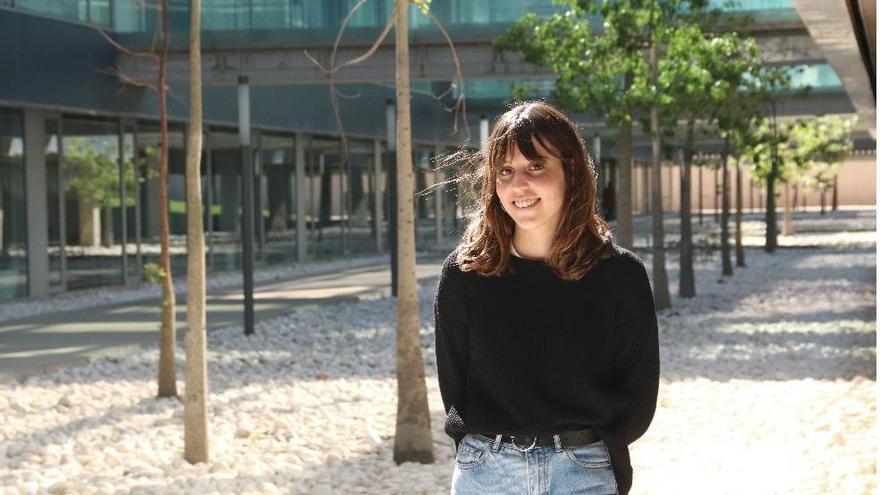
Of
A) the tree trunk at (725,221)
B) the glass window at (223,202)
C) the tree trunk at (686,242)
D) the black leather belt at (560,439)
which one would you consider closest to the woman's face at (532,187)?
the black leather belt at (560,439)

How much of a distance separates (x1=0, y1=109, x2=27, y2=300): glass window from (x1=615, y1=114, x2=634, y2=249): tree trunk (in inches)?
336

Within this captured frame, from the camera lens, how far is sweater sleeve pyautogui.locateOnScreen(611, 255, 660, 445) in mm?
2824

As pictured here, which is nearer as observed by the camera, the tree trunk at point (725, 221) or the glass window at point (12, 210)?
the glass window at point (12, 210)

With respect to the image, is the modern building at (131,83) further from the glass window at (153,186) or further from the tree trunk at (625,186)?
the tree trunk at (625,186)

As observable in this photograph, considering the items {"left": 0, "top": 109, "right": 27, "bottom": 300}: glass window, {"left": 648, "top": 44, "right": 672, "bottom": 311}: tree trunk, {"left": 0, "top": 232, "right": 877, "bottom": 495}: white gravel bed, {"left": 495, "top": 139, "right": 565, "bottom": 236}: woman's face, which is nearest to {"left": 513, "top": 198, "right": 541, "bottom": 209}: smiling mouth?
{"left": 495, "top": 139, "right": 565, "bottom": 236}: woman's face

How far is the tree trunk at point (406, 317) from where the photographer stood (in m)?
8.23

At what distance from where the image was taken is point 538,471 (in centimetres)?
281

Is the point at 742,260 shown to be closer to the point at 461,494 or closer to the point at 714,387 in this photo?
the point at 714,387

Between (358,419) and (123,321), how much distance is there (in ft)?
24.9

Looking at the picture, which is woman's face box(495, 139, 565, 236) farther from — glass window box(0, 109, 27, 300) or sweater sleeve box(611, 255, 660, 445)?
glass window box(0, 109, 27, 300)

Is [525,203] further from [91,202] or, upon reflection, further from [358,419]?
[91,202]

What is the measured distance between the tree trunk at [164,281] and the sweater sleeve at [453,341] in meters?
6.75

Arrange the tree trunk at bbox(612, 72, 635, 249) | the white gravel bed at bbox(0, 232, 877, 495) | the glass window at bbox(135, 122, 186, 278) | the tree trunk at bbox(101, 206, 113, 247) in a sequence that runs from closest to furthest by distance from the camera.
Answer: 1. the white gravel bed at bbox(0, 232, 877, 495)
2. the tree trunk at bbox(612, 72, 635, 249)
3. the tree trunk at bbox(101, 206, 113, 247)
4. the glass window at bbox(135, 122, 186, 278)

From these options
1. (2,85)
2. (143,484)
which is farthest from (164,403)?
(2,85)
